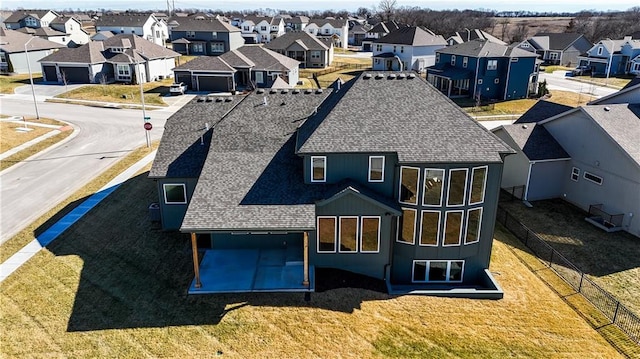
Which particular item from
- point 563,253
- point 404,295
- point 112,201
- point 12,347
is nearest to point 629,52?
point 563,253

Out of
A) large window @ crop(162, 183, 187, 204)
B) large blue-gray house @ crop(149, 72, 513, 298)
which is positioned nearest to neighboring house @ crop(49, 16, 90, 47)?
large window @ crop(162, 183, 187, 204)

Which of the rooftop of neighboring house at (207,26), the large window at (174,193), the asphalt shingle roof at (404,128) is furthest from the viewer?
the rooftop of neighboring house at (207,26)

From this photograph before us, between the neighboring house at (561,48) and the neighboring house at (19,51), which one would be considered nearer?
the neighboring house at (19,51)

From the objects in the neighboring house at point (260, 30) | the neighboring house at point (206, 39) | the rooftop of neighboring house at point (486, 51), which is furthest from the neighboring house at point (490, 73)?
the neighboring house at point (260, 30)

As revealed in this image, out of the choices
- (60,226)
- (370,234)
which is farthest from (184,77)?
(370,234)

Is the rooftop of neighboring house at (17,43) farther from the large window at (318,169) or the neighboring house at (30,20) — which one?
the large window at (318,169)

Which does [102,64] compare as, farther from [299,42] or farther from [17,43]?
[299,42]

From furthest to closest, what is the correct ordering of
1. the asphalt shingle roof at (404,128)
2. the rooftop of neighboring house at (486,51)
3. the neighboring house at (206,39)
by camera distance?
1. the neighboring house at (206,39)
2. the rooftop of neighboring house at (486,51)
3. the asphalt shingle roof at (404,128)
